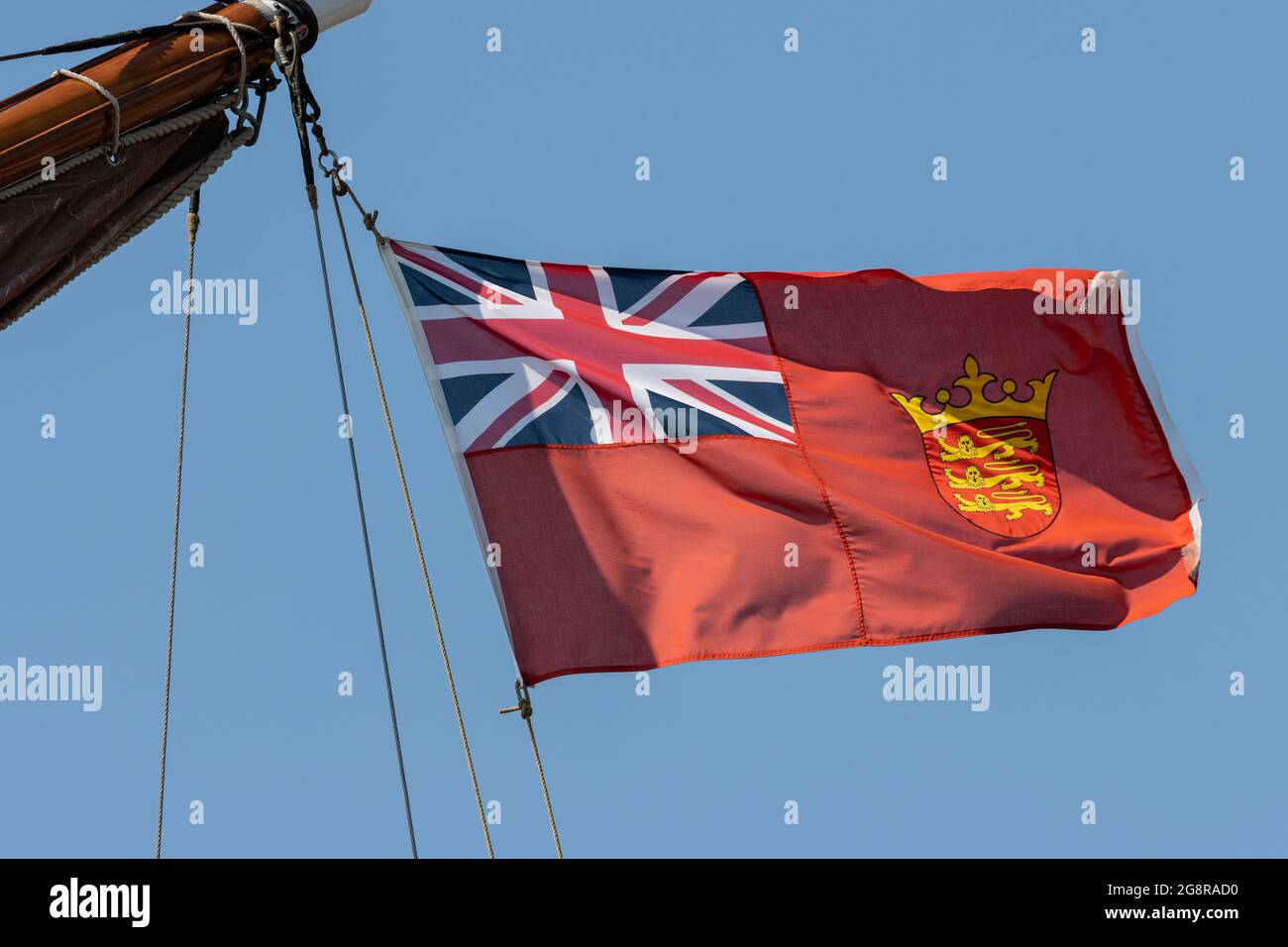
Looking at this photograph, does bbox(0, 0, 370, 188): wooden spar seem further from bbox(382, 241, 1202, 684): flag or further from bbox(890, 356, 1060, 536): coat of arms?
bbox(890, 356, 1060, 536): coat of arms

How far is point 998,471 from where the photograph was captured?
17156mm

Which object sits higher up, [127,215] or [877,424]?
[127,215]

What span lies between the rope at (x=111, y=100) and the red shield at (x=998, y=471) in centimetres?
683

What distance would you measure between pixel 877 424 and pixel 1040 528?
153cm

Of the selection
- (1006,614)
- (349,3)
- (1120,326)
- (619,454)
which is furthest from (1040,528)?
(349,3)

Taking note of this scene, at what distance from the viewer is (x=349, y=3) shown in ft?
50.8

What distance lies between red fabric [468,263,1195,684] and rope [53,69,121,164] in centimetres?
345

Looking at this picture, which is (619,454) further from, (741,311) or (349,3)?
(349,3)

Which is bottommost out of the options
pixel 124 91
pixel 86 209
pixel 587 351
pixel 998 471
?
pixel 998 471

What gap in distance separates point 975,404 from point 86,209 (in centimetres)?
728

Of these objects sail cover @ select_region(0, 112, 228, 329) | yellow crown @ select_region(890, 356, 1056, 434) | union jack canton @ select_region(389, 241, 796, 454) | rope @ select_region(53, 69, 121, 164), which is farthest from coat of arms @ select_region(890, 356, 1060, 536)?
rope @ select_region(53, 69, 121, 164)

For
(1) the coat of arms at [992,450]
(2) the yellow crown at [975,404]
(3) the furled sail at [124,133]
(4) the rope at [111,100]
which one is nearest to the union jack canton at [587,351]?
(2) the yellow crown at [975,404]

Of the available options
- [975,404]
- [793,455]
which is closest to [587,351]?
[793,455]

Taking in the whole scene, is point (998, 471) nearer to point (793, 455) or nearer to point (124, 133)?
point (793, 455)
